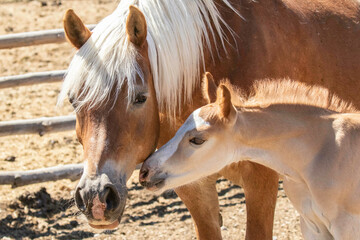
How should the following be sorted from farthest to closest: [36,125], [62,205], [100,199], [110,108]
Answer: [36,125]
[62,205]
[110,108]
[100,199]

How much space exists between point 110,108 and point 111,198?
0.46 metres

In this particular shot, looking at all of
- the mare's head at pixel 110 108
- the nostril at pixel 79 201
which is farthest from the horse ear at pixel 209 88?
the nostril at pixel 79 201

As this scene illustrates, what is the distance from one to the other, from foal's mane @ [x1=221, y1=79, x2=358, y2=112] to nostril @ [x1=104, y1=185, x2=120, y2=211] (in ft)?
2.60

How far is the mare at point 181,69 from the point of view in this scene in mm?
3301

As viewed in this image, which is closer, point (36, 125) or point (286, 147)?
point (286, 147)

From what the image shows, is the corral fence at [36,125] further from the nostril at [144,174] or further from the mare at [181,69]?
the nostril at [144,174]

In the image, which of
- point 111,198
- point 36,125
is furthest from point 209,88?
point 36,125

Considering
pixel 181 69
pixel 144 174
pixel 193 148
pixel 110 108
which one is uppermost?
pixel 181 69

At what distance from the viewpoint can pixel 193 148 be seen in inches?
132

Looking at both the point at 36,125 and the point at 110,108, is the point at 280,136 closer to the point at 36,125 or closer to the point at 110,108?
the point at 110,108

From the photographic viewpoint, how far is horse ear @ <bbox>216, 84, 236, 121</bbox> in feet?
10.6

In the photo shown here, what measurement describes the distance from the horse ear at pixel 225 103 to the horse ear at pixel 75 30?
0.82 m

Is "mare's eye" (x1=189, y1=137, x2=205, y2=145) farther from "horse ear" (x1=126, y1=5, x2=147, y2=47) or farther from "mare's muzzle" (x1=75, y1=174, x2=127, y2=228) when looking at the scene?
"horse ear" (x1=126, y1=5, x2=147, y2=47)

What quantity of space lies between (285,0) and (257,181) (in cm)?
122
